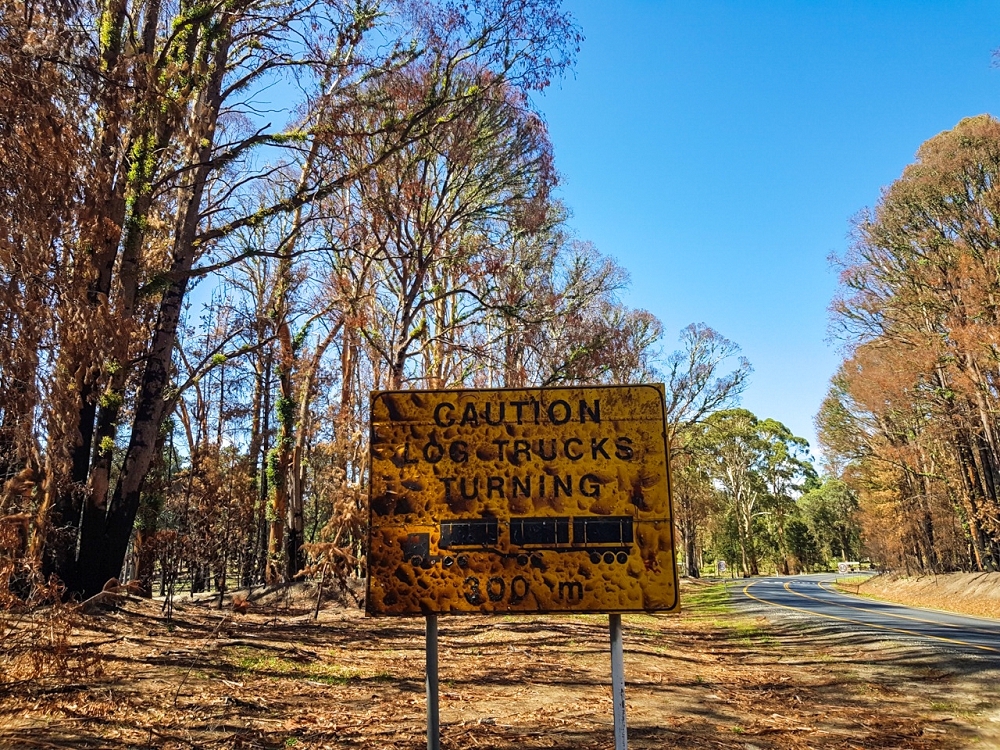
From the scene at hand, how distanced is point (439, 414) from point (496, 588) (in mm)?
1073

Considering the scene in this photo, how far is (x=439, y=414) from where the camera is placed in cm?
375

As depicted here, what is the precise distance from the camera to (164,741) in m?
4.58


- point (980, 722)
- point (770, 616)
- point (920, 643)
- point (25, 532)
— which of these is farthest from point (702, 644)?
point (25, 532)

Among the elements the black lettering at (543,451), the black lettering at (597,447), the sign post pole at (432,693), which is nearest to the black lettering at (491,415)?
the black lettering at (543,451)

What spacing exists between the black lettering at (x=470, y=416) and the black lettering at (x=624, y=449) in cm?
86

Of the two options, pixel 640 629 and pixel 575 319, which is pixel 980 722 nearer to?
pixel 640 629

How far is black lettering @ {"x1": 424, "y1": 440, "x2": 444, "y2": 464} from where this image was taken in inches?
Answer: 144

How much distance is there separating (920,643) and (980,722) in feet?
17.8

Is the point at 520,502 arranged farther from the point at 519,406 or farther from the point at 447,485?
the point at 519,406

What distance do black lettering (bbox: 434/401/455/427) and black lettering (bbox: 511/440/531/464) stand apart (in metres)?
0.42

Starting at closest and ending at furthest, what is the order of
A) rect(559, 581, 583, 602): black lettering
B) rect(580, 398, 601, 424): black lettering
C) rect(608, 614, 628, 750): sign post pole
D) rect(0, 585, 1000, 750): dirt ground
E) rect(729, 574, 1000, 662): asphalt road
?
rect(608, 614, 628, 750): sign post pole < rect(559, 581, 583, 602): black lettering < rect(580, 398, 601, 424): black lettering < rect(0, 585, 1000, 750): dirt ground < rect(729, 574, 1000, 662): asphalt road

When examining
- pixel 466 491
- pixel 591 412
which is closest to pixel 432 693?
pixel 466 491

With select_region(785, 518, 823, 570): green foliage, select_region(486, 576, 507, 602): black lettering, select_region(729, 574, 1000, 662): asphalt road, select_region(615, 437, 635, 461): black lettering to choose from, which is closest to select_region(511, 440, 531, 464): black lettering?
select_region(615, 437, 635, 461): black lettering

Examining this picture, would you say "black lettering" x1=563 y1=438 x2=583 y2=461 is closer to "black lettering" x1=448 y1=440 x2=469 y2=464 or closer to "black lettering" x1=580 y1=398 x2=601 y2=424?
"black lettering" x1=580 y1=398 x2=601 y2=424
